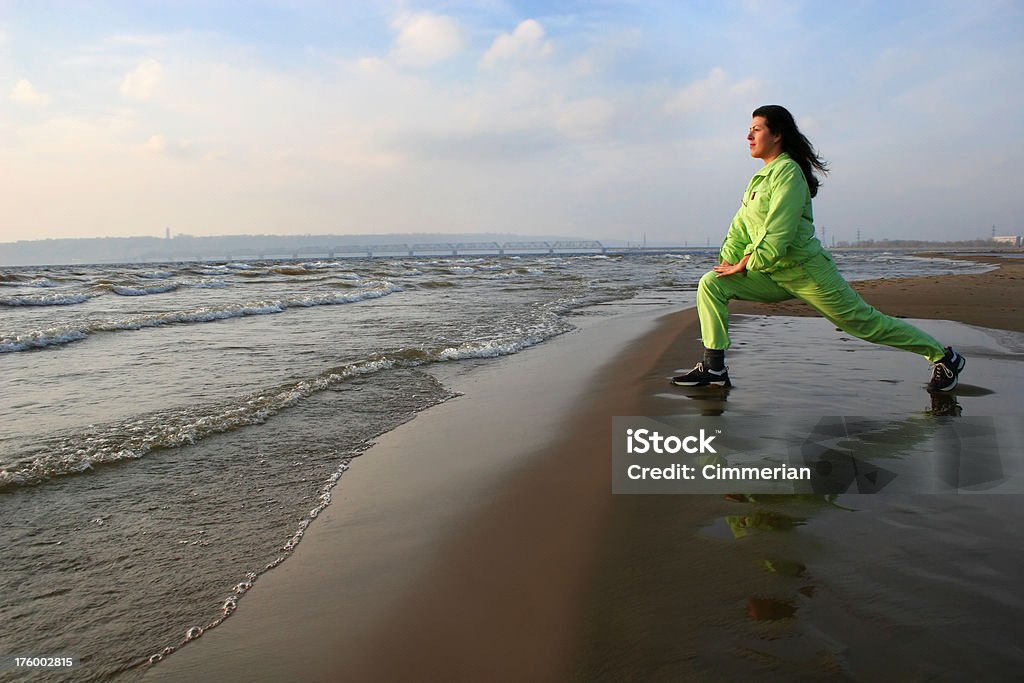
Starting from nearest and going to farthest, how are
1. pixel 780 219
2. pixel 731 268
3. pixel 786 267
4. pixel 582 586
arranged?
pixel 582 586, pixel 780 219, pixel 786 267, pixel 731 268

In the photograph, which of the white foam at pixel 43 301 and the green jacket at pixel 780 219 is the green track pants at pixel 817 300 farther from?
the white foam at pixel 43 301

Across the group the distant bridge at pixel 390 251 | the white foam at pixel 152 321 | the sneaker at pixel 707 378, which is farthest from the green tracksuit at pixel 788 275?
the distant bridge at pixel 390 251

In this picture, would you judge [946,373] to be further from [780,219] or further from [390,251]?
[390,251]

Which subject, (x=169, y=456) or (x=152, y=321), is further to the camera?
(x=152, y=321)

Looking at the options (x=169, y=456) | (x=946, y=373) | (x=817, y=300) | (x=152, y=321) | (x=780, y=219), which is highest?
(x=780, y=219)

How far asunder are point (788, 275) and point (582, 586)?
128 inches

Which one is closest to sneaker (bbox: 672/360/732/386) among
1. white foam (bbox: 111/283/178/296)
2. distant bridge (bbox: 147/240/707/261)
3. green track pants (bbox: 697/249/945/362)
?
green track pants (bbox: 697/249/945/362)

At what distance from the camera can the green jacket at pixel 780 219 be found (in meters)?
4.29

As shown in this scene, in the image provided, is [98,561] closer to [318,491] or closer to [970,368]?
[318,491]

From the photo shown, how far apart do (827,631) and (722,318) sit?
332cm

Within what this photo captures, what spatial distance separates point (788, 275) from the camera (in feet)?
14.6

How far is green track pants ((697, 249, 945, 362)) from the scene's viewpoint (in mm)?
4430

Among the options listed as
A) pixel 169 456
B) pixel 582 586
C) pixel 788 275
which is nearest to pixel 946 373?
pixel 788 275

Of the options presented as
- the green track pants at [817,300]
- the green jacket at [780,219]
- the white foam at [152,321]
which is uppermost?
the green jacket at [780,219]
